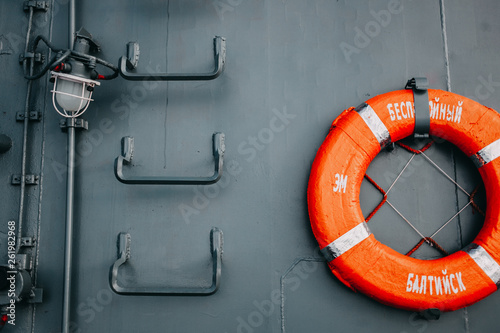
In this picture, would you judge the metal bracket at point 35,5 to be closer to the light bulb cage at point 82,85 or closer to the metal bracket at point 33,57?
the metal bracket at point 33,57

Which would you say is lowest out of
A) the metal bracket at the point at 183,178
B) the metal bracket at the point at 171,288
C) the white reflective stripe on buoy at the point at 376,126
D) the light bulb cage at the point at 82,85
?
the metal bracket at the point at 171,288

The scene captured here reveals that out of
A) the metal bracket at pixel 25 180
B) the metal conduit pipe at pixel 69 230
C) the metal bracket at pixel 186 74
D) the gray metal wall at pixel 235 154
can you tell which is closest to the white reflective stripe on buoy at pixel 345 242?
the gray metal wall at pixel 235 154

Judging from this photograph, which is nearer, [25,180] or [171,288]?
[171,288]

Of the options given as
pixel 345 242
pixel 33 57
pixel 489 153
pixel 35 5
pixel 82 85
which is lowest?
pixel 345 242

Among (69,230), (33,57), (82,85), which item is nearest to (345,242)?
(69,230)

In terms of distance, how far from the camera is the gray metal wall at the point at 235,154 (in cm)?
179

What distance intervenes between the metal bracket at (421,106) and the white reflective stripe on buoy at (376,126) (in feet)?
0.48

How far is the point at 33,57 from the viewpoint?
1.91 metres

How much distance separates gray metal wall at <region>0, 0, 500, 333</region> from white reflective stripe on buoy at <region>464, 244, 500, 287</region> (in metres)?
0.14

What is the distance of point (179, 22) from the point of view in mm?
1982

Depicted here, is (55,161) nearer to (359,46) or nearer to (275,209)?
(275,209)

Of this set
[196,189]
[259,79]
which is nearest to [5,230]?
[196,189]

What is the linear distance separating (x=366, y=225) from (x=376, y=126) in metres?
0.43

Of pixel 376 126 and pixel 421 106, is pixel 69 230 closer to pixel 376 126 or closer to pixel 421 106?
pixel 376 126
